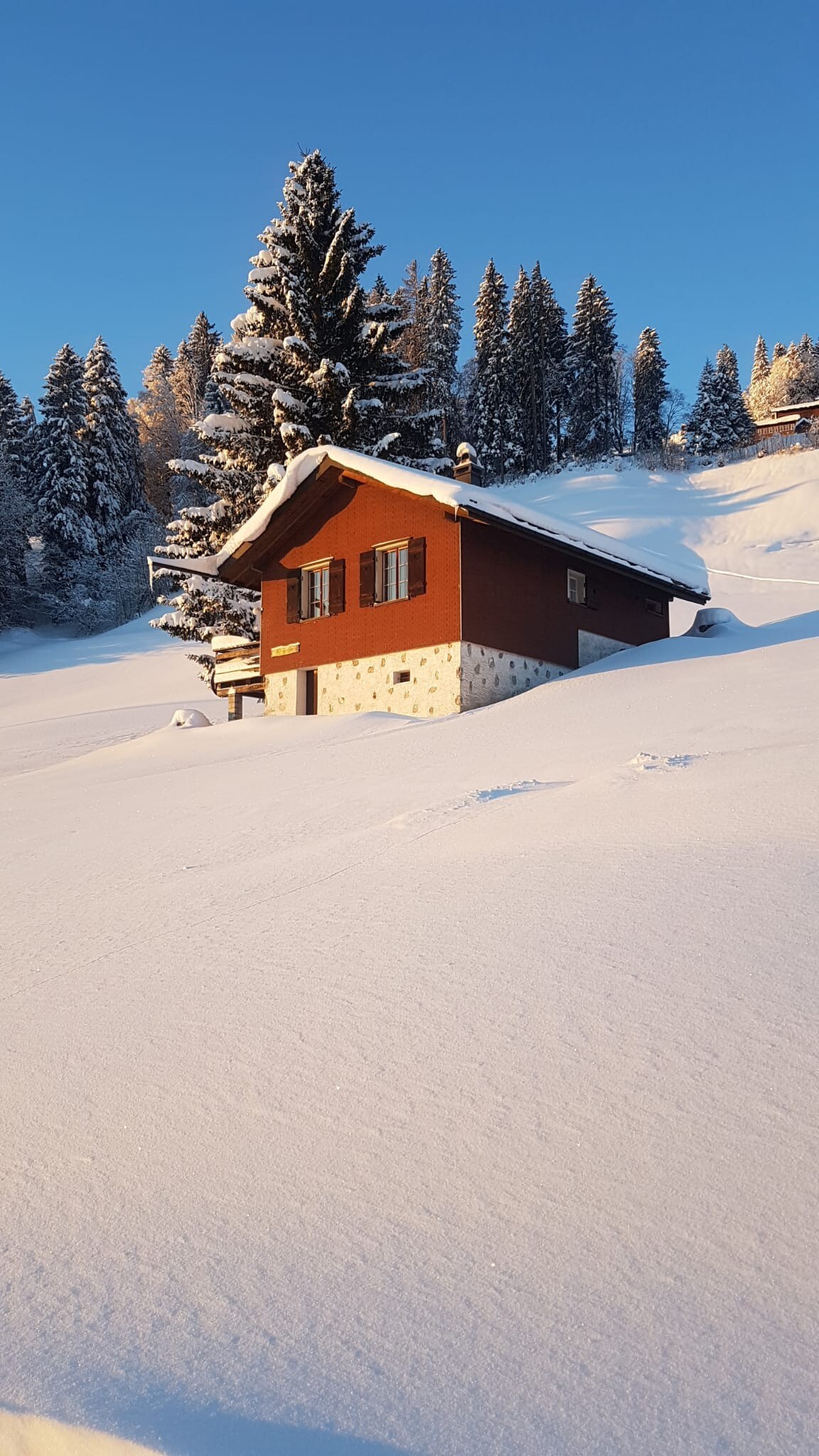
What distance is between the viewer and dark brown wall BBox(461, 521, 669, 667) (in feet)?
63.7

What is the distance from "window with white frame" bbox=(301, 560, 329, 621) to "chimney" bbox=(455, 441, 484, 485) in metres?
4.56

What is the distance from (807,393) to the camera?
249 feet

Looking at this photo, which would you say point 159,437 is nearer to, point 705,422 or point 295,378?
point 705,422

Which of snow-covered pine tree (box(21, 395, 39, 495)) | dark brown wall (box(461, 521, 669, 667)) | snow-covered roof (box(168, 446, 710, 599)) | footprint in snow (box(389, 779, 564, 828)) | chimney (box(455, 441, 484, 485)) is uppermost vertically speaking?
snow-covered pine tree (box(21, 395, 39, 495))

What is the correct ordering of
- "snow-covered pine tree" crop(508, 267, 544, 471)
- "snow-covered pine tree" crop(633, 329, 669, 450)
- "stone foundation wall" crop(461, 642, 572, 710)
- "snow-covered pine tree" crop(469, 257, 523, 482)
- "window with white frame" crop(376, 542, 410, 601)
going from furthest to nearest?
"snow-covered pine tree" crop(633, 329, 669, 450) → "snow-covered pine tree" crop(508, 267, 544, 471) → "snow-covered pine tree" crop(469, 257, 523, 482) → "window with white frame" crop(376, 542, 410, 601) → "stone foundation wall" crop(461, 642, 572, 710)

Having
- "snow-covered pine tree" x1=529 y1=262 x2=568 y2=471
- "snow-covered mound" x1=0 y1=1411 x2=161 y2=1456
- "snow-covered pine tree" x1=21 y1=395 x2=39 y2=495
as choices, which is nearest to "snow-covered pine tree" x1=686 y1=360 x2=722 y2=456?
"snow-covered pine tree" x1=529 y1=262 x2=568 y2=471

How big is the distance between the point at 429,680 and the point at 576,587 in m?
4.96

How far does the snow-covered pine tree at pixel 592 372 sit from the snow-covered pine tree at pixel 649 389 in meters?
6.81

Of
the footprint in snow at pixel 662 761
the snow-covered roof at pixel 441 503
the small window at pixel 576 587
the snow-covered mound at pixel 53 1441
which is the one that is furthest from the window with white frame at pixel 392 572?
the snow-covered mound at pixel 53 1441

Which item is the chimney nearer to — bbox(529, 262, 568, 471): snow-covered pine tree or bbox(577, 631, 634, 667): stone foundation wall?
bbox(577, 631, 634, 667): stone foundation wall

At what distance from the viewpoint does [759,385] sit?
8812cm

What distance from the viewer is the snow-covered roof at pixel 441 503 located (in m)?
18.2

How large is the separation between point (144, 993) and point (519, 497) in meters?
47.2

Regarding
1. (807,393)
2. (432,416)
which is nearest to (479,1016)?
(432,416)
